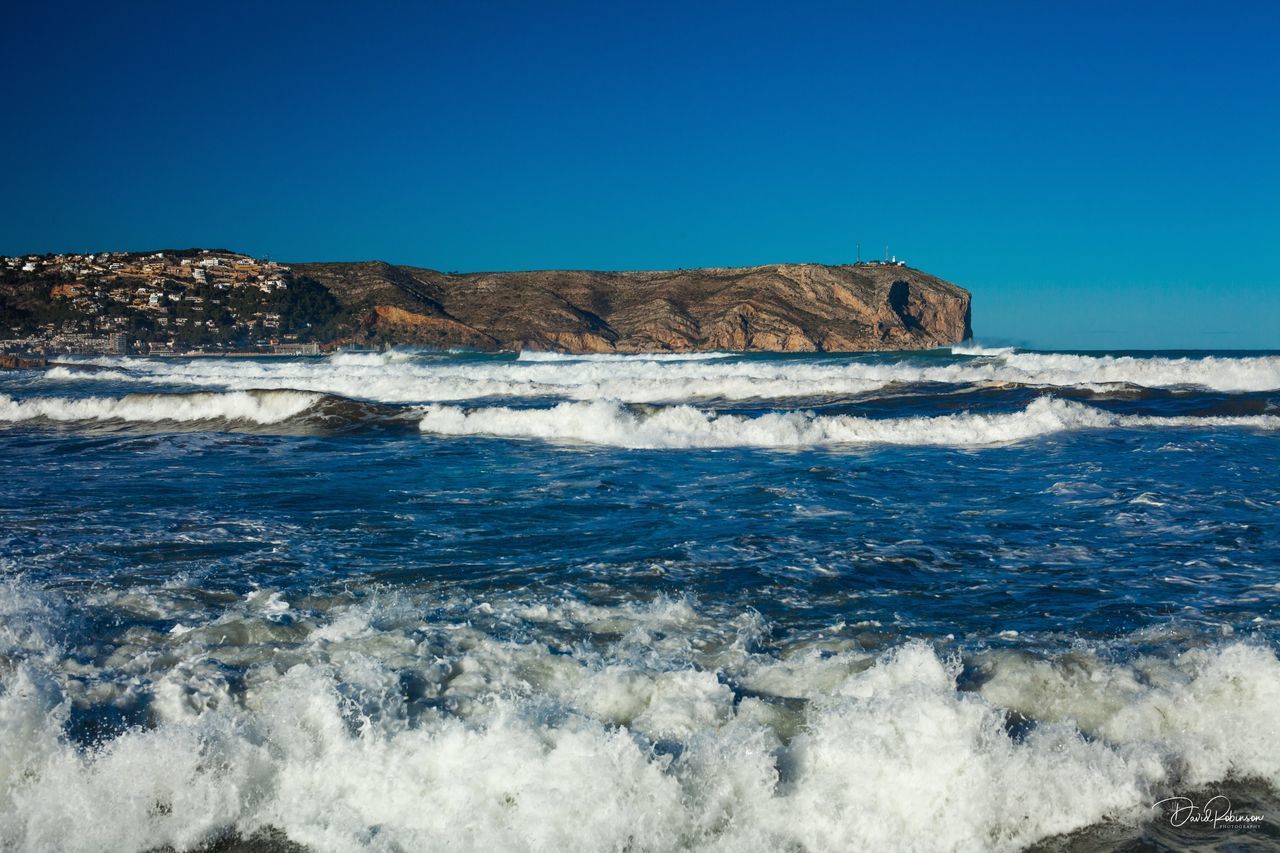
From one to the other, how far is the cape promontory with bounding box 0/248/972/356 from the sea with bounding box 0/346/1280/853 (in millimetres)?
72175

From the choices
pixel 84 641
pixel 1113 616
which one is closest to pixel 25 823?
pixel 84 641

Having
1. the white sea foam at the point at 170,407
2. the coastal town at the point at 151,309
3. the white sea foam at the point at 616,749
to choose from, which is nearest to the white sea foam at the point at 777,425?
the white sea foam at the point at 170,407

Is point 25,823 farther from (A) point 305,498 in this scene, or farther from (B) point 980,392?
(B) point 980,392

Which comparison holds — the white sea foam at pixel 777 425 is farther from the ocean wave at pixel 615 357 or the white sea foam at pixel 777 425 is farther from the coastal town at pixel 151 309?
the coastal town at pixel 151 309

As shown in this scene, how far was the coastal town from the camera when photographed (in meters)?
75.4

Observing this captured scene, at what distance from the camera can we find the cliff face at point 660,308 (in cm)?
8412

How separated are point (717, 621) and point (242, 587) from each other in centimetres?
366

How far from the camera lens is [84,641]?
5.38 meters

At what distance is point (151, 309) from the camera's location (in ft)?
270
